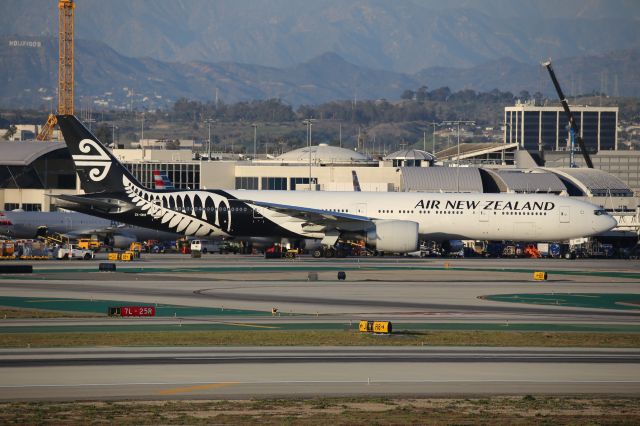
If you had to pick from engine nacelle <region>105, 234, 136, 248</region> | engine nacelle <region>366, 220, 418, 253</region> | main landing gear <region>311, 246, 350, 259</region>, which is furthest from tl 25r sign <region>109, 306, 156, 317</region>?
engine nacelle <region>105, 234, 136, 248</region>

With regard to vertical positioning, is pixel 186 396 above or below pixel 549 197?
below

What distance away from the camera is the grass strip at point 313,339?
115 ft

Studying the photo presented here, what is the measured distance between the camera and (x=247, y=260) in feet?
254

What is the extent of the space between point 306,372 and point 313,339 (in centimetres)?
638

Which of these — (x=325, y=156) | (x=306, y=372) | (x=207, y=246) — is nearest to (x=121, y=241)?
(x=207, y=246)

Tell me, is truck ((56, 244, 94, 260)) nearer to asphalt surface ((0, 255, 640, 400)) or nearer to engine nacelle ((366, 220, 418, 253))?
asphalt surface ((0, 255, 640, 400))

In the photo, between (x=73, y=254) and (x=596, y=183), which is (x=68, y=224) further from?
(x=596, y=183)

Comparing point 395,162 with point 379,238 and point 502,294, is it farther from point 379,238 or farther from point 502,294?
point 502,294

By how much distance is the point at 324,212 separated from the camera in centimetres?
7744

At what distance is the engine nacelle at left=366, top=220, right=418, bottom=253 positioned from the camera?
250 feet

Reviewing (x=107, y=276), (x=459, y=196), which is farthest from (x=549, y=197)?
(x=107, y=276)

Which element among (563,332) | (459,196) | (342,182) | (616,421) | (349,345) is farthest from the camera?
(342,182)

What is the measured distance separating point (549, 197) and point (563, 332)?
1754 inches

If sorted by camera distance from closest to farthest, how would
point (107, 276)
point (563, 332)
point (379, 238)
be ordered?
1. point (563, 332)
2. point (107, 276)
3. point (379, 238)
